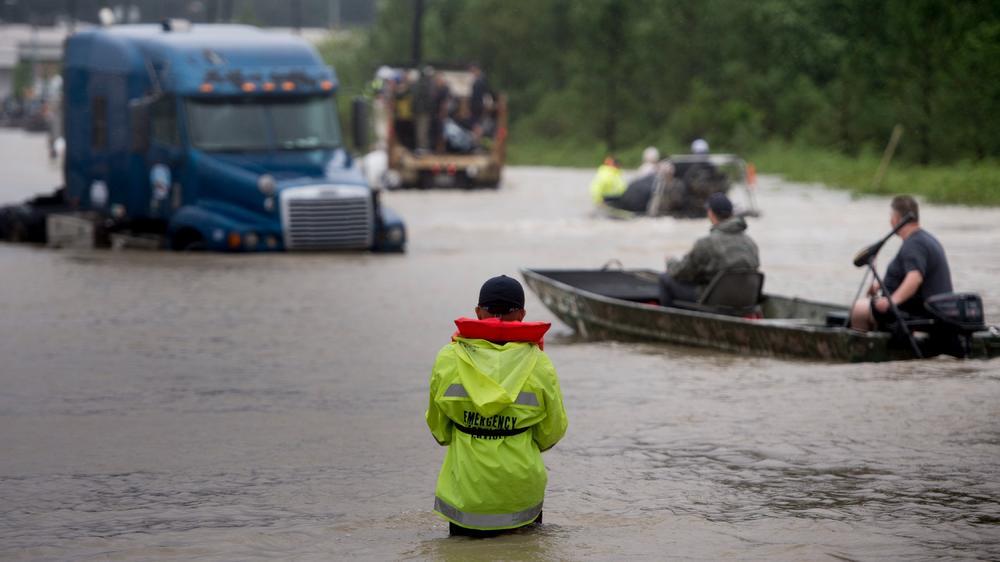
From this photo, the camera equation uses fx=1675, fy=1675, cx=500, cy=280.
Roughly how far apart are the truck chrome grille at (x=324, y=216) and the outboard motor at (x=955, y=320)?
10.9 m

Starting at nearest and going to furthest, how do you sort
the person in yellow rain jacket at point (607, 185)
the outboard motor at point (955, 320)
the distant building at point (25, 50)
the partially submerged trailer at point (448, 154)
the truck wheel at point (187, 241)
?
the outboard motor at point (955, 320) < the truck wheel at point (187, 241) < the person in yellow rain jacket at point (607, 185) < the partially submerged trailer at point (448, 154) < the distant building at point (25, 50)

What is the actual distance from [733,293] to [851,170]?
29996 mm

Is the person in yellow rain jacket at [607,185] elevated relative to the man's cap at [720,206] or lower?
lower

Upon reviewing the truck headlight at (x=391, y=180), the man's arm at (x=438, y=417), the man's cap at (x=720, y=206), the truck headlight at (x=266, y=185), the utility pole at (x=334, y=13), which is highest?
the utility pole at (x=334, y=13)

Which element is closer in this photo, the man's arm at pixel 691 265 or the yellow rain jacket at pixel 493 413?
the yellow rain jacket at pixel 493 413

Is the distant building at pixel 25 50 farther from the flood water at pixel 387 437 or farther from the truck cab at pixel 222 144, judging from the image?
the flood water at pixel 387 437

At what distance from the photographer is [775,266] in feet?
76.5

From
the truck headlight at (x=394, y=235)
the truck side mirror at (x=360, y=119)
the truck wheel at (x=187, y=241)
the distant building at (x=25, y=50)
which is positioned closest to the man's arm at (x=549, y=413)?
the truck wheel at (x=187, y=241)

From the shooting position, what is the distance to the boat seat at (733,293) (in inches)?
587

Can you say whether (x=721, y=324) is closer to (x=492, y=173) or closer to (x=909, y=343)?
(x=909, y=343)

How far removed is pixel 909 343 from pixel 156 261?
39.2 ft

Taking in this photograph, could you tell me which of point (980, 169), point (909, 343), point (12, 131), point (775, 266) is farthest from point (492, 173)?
point (12, 131)

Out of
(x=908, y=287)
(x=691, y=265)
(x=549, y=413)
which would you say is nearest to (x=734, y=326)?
(x=691, y=265)

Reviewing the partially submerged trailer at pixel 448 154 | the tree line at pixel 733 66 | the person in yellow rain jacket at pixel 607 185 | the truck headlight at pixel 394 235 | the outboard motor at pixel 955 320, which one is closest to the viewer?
the outboard motor at pixel 955 320
